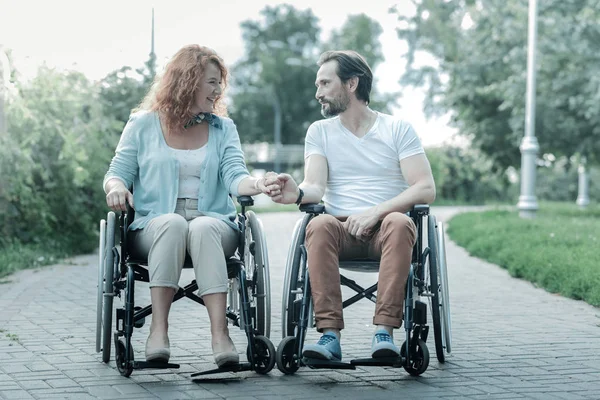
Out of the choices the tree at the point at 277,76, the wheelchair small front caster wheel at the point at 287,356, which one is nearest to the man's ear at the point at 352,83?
the wheelchair small front caster wheel at the point at 287,356

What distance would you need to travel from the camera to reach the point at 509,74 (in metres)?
19.1

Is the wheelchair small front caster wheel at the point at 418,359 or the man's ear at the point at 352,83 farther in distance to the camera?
the man's ear at the point at 352,83

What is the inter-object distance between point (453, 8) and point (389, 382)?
61.9ft

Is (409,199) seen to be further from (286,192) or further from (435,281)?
(286,192)

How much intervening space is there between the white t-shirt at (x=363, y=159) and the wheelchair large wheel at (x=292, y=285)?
1.22 ft

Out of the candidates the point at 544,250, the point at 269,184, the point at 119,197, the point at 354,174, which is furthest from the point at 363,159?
the point at 544,250

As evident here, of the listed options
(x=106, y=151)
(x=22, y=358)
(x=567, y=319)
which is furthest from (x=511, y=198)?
(x=22, y=358)

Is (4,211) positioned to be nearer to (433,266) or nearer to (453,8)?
(433,266)

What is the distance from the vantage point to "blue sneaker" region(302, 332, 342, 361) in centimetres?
439

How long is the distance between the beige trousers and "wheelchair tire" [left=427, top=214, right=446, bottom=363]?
929 mm

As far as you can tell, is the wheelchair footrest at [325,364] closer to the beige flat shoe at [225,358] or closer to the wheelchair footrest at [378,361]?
the wheelchair footrest at [378,361]

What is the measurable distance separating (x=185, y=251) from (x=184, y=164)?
485 mm

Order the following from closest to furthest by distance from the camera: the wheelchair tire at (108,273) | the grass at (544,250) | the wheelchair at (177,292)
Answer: the wheelchair at (177,292), the wheelchair tire at (108,273), the grass at (544,250)

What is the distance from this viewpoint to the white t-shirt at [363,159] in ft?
16.8
